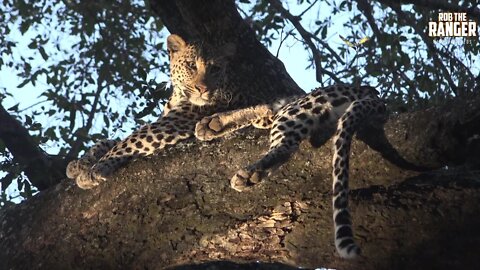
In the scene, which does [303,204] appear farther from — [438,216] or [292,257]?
[438,216]

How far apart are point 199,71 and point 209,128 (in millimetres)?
1361

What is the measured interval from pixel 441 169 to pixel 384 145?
0.34 metres

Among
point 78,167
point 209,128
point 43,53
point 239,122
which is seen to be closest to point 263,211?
point 209,128

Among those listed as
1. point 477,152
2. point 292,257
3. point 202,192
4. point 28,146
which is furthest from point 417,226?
point 28,146

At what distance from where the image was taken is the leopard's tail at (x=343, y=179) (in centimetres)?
364

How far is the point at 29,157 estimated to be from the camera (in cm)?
648

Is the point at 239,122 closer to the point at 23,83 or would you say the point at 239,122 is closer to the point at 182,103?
the point at 182,103

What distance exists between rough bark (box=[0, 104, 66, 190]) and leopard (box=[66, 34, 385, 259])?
1.20 feet

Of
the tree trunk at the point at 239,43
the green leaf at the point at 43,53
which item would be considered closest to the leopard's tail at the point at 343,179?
the tree trunk at the point at 239,43

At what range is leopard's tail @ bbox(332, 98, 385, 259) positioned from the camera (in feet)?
11.9

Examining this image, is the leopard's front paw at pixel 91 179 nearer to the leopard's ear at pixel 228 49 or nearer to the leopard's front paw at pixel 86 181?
the leopard's front paw at pixel 86 181

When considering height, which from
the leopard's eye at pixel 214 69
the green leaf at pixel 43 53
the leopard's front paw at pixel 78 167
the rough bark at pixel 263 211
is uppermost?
the green leaf at pixel 43 53

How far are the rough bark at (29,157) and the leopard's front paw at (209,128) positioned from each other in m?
1.37

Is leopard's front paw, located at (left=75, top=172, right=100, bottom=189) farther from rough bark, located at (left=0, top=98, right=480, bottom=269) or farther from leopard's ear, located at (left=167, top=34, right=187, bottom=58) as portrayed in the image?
leopard's ear, located at (left=167, top=34, right=187, bottom=58)
